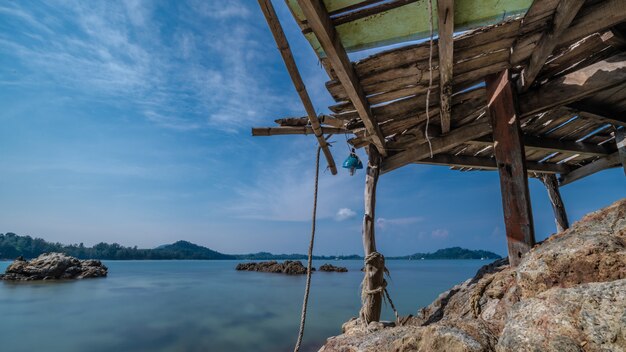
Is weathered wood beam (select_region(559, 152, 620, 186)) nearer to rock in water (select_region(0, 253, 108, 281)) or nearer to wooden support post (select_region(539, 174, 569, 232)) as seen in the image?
wooden support post (select_region(539, 174, 569, 232))

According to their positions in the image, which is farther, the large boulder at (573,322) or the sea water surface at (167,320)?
the sea water surface at (167,320)

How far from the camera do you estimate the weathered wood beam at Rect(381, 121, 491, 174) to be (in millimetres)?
4438

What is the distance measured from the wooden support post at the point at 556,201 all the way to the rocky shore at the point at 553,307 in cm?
659

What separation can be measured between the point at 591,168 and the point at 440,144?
15.4ft

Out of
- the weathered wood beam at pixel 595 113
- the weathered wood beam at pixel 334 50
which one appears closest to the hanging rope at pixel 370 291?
the weathered wood beam at pixel 334 50

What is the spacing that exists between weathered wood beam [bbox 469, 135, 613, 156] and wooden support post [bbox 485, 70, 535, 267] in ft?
4.43

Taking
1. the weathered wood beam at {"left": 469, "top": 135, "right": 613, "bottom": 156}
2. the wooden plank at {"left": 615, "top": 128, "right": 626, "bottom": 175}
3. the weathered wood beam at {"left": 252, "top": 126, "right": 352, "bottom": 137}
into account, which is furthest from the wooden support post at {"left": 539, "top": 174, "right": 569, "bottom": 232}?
the weathered wood beam at {"left": 252, "top": 126, "right": 352, "bottom": 137}

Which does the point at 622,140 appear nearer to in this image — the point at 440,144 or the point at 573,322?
the point at 440,144

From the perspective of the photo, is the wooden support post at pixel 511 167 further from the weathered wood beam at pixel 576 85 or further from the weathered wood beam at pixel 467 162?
the weathered wood beam at pixel 467 162

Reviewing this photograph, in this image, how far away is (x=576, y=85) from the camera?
3.42 meters

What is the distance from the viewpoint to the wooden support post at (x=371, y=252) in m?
4.24

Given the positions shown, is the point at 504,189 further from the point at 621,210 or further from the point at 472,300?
the point at 472,300

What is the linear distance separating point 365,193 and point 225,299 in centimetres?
2276

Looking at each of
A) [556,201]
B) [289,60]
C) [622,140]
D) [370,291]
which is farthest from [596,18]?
[556,201]
